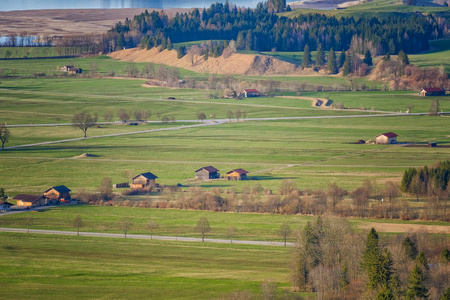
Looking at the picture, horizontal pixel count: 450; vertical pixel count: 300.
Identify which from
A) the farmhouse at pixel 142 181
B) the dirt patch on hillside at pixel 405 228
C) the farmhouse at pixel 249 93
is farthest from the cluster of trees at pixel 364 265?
the farmhouse at pixel 249 93

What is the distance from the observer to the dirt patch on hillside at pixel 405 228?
6028 cm

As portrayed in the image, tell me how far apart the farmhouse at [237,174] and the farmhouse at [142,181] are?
8.49 meters

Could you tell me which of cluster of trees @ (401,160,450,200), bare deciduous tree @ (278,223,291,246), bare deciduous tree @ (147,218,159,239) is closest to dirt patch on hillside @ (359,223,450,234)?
bare deciduous tree @ (278,223,291,246)

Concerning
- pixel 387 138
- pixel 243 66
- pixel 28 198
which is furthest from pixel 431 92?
pixel 28 198

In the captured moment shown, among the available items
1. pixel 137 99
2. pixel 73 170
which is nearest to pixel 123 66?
pixel 137 99

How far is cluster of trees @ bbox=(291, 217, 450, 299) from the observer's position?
43.7 metres

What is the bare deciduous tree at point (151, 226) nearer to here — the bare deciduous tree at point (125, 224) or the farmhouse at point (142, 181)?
the bare deciduous tree at point (125, 224)

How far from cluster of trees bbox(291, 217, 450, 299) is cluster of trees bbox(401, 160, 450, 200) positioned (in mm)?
18099

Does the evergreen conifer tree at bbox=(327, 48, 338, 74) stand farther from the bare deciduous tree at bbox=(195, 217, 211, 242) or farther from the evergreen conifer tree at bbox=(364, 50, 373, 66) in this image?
the bare deciduous tree at bbox=(195, 217, 211, 242)

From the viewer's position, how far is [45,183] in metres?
82.8

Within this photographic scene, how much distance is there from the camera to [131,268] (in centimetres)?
5259

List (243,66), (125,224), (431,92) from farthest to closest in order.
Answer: (243,66), (431,92), (125,224)

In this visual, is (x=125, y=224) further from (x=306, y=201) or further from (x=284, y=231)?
(x=306, y=201)

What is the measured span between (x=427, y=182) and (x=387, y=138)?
3139 centimetres
